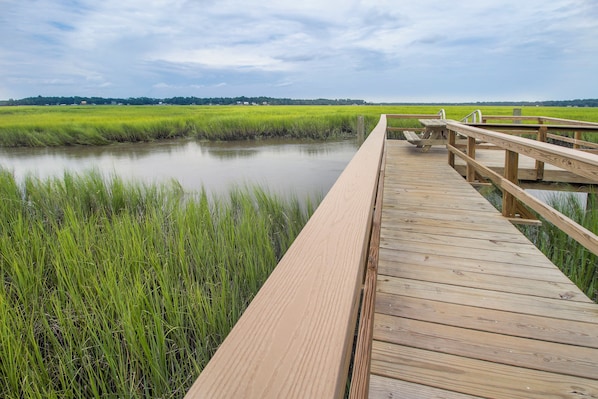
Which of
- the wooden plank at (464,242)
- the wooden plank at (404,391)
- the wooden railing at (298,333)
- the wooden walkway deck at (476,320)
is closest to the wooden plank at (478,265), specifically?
the wooden walkway deck at (476,320)

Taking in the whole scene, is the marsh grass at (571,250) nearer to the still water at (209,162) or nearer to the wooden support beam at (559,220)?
the wooden support beam at (559,220)

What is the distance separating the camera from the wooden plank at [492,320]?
4.66 ft

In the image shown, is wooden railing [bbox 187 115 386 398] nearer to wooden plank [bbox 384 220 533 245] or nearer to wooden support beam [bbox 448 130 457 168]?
wooden plank [bbox 384 220 533 245]

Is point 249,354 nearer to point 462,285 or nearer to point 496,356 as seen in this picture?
point 496,356

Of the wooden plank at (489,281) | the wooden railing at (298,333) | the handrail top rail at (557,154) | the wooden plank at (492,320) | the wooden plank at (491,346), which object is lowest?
the wooden plank at (491,346)

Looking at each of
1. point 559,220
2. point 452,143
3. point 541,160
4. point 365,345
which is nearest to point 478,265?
point 559,220

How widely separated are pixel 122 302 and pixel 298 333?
1615 millimetres

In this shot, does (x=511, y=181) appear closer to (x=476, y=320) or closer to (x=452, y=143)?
(x=476, y=320)

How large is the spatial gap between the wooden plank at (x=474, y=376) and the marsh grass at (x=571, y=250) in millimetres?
1315

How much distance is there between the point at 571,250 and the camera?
3102 mm

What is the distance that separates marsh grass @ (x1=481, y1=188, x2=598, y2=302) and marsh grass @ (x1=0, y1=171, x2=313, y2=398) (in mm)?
2121

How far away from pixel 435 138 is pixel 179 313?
6.24 meters

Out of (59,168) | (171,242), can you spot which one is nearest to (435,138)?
(171,242)

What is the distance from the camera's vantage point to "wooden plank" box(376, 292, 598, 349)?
1.42 metres
